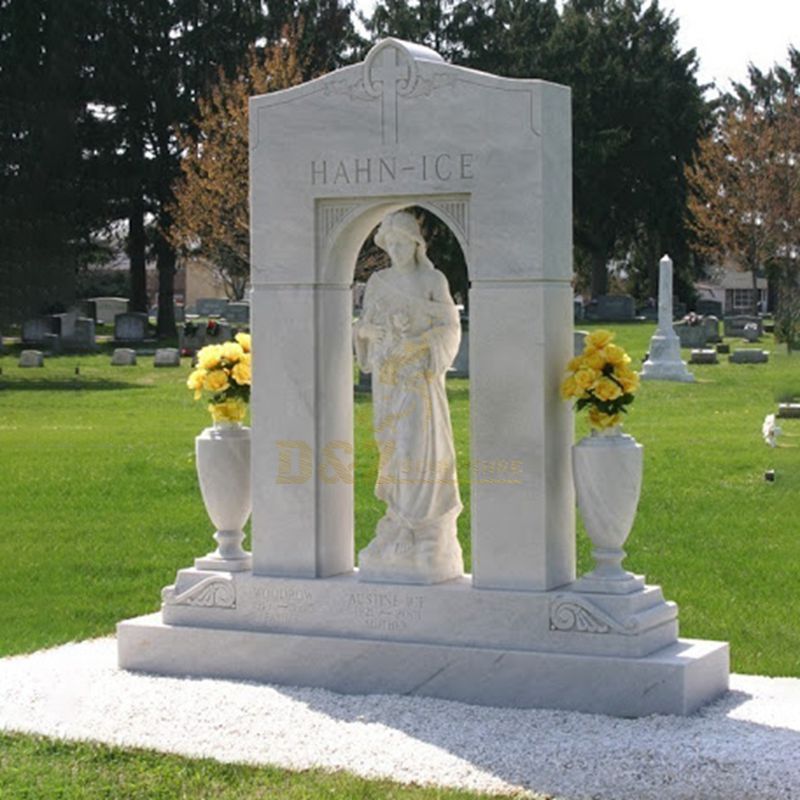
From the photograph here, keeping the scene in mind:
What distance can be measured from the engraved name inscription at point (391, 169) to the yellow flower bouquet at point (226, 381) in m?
1.25

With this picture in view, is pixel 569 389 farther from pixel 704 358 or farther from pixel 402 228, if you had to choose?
pixel 704 358

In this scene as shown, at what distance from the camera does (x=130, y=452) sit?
20.3 m

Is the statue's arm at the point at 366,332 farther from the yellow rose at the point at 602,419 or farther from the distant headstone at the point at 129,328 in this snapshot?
the distant headstone at the point at 129,328

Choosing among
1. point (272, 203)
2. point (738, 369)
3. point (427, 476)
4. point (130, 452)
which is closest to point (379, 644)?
point (427, 476)

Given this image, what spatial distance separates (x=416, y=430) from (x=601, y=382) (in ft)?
3.85

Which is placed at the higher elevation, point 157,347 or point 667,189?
point 667,189

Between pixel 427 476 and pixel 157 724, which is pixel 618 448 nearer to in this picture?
pixel 427 476

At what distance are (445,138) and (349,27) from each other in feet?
142

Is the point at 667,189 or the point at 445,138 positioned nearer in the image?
the point at 445,138

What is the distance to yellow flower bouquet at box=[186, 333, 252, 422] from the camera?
1003cm

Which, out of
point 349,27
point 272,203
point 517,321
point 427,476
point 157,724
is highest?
point 349,27

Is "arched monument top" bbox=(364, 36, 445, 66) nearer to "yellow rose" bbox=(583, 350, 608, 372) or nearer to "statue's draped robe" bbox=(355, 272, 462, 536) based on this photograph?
"statue's draped robe" bbox=(355, 272, 462, 536)

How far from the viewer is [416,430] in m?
9.32

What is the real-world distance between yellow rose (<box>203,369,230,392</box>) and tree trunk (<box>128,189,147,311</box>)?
37.9 metres
